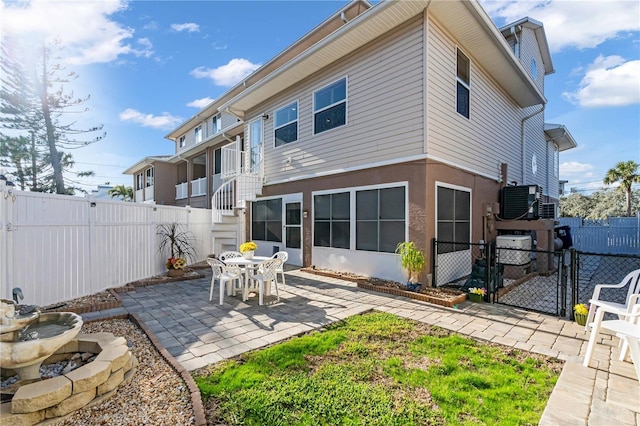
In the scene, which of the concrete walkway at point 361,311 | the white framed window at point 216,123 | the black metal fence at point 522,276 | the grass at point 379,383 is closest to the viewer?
the grass at point 379,383

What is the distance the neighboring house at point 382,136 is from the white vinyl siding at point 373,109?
28 mm

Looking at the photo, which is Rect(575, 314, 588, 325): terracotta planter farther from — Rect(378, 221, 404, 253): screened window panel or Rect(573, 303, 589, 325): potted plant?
Rect(378, 221, 404, 253): screened window panel

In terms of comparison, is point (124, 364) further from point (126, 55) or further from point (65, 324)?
point (126, 55)

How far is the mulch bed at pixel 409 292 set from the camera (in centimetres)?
518

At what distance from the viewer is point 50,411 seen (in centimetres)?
212

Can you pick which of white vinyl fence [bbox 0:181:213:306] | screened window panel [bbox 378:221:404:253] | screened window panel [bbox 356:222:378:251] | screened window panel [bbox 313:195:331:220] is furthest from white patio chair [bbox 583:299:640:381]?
white vinyl fence [bbox 0:181:213:306]

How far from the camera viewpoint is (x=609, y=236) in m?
12.6

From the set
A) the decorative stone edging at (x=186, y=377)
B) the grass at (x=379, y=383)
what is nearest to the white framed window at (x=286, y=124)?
the decorative stone edging at (x=186, y=377)

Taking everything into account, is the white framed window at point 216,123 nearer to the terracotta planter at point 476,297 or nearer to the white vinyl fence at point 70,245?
the white vinyl fence at point 70,245

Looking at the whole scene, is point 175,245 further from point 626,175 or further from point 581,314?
point 626,175

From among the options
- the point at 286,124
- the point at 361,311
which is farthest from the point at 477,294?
the point at 286,124

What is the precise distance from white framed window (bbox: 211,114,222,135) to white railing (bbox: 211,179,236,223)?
533 centimetres

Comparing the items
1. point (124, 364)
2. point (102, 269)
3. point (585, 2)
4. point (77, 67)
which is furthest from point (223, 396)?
point (77, 67)

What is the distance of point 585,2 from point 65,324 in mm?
9526
